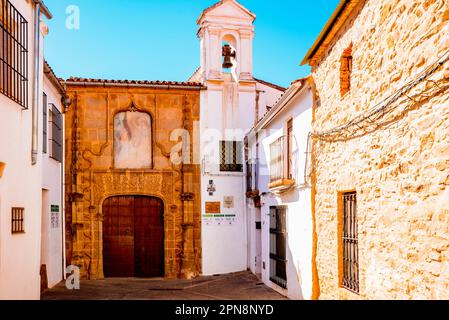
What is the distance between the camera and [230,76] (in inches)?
643

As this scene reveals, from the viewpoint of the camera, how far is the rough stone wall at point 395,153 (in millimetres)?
4668

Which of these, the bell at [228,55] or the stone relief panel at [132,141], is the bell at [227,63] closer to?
the bell at [228,55]

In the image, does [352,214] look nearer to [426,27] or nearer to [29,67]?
[426,27]

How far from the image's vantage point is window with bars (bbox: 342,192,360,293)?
23.4 feet

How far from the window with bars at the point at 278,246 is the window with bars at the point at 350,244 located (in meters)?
3.54

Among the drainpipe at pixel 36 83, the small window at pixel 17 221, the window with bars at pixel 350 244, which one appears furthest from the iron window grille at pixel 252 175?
the small window at pixel 17 221

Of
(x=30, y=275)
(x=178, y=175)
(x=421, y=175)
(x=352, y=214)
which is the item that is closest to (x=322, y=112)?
(x=352, y=214)

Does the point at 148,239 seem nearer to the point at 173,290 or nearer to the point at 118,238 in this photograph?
the point at 118,238

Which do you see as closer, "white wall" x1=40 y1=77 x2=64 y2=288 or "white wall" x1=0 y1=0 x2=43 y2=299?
"white wall" x1=0 y1=0 x2=43 y2=299

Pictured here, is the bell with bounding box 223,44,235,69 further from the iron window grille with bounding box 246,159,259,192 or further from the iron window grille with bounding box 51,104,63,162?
the iron window grille with bounding box 51,104,63,162

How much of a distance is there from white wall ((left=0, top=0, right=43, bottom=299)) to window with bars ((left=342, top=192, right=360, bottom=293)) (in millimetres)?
4630

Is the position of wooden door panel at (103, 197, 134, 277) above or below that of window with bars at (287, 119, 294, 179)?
below

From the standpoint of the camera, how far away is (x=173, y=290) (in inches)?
512

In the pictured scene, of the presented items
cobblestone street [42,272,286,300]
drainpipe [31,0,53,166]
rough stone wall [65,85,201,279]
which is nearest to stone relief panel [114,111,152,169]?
rough stone wall [65,85,201,279]
